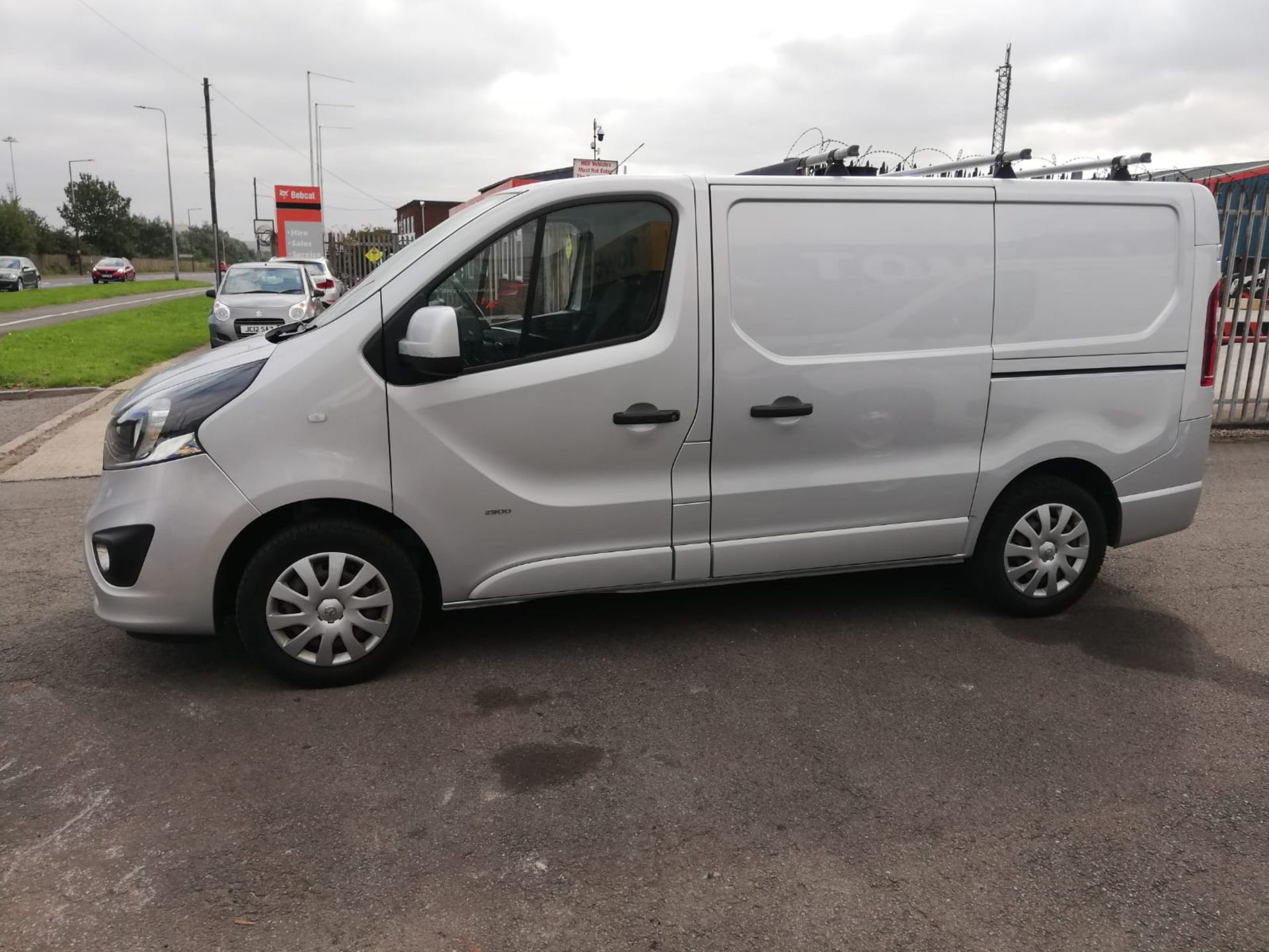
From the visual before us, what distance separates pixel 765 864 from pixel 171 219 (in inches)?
2985

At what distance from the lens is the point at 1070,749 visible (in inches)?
135

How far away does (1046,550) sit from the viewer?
462 cm

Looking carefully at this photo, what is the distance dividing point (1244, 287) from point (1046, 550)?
632 centimetres

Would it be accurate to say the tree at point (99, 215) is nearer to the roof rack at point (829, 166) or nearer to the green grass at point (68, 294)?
the green grass at point (68, 294)

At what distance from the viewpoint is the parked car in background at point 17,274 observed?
127 ft

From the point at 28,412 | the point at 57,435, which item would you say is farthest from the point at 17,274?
the point at 57,435

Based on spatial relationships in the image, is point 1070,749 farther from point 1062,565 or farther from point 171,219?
point 171,219

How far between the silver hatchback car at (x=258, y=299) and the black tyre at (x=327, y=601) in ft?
36.5

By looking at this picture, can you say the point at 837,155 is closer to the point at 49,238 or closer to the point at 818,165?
the point at 818,165

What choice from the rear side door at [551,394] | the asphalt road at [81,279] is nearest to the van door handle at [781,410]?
the rear side door at [551,394]

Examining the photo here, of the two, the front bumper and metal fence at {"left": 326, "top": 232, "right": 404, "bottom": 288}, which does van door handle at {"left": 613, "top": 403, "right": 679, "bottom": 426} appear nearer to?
the front bumper

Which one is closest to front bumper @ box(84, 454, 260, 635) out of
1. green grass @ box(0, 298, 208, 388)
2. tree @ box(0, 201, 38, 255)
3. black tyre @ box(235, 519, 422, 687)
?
black tyre @ box(235, 519, 422, 687)

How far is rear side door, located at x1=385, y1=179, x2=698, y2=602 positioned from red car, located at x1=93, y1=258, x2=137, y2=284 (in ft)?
184

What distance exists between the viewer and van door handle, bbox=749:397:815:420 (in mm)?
4035
